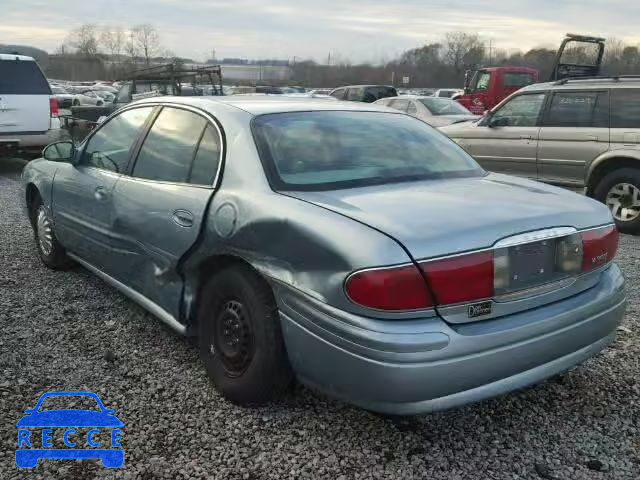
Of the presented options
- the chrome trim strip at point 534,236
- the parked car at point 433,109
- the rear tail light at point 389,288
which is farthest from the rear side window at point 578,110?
the rear tail light at point 389,288

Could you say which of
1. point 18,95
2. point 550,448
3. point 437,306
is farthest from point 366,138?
point 18,95

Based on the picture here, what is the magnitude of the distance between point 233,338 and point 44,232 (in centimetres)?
280

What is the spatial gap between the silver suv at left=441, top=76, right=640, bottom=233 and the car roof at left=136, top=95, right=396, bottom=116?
4.09 meters

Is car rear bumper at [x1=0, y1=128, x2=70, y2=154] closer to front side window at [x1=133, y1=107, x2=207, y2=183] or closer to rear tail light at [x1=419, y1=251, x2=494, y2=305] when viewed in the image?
front side window at [x1=133, y1=107, x2=207, y2=183]

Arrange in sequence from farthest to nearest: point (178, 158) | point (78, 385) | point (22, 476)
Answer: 1. point (178, 158)
2. point (78, 385)
3. point (22, 476)

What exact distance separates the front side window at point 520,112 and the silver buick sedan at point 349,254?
4.54 metres

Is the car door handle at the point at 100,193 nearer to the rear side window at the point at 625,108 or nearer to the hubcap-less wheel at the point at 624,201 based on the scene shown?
the hubcap-less wheel at the point at 624,201

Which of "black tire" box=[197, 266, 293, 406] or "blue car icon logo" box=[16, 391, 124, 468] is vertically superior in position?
"black tire" box=[197, 266, 293, 406]

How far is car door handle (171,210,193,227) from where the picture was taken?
10.0ft

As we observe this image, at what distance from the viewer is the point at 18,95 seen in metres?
10.2

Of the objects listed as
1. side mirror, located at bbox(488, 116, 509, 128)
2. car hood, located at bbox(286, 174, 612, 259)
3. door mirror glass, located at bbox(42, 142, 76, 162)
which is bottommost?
door mirror glass, located at bbox(42, 142, 76, 162)

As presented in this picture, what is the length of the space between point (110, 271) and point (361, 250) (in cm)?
221

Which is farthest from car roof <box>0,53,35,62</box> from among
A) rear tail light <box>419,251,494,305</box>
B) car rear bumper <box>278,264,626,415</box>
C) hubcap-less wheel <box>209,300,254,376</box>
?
rear tail light <box>419,251,494,305</box>

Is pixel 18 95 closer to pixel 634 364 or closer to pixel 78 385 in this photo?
pixel 78 385
